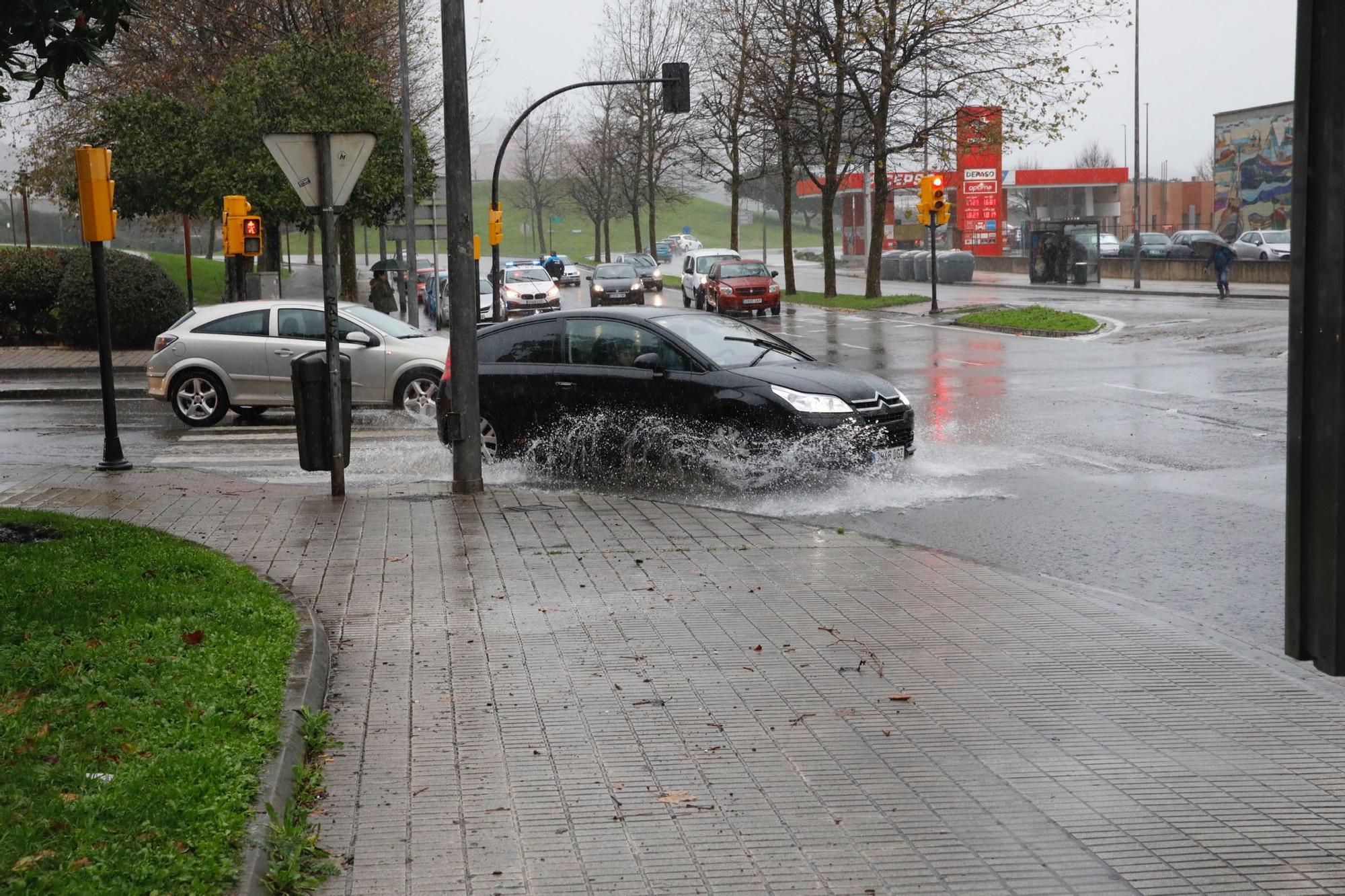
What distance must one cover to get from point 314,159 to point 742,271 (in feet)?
104

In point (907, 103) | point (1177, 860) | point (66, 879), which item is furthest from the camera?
point (907, 103)

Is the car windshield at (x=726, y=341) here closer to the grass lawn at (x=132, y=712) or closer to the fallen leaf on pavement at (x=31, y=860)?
the grass lawn at (x=132, y=712)

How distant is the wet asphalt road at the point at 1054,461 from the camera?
8656mm

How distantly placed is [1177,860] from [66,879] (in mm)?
3020

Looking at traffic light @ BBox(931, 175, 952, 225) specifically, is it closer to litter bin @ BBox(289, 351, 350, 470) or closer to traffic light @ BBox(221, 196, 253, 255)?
traffic light @ BBox(221, 196, 253, 255)

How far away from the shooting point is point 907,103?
4150 cm

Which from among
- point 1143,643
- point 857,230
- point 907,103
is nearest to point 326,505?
point 1143,643

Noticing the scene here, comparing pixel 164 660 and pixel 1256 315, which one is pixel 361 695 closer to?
pixel 164 660

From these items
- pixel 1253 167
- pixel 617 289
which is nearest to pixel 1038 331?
pixel 617 289

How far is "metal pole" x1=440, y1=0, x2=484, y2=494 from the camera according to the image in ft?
36.0

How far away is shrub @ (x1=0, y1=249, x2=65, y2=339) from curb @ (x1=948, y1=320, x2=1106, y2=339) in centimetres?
1964

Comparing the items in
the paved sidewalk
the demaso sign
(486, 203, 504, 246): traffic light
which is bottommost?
the paved sidewalk

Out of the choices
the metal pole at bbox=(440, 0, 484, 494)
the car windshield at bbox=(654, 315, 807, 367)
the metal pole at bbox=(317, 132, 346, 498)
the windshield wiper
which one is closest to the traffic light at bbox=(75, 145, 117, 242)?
the metal pole at bbox=(317, 132, 346, 498)

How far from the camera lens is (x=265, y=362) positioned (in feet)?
56.9
